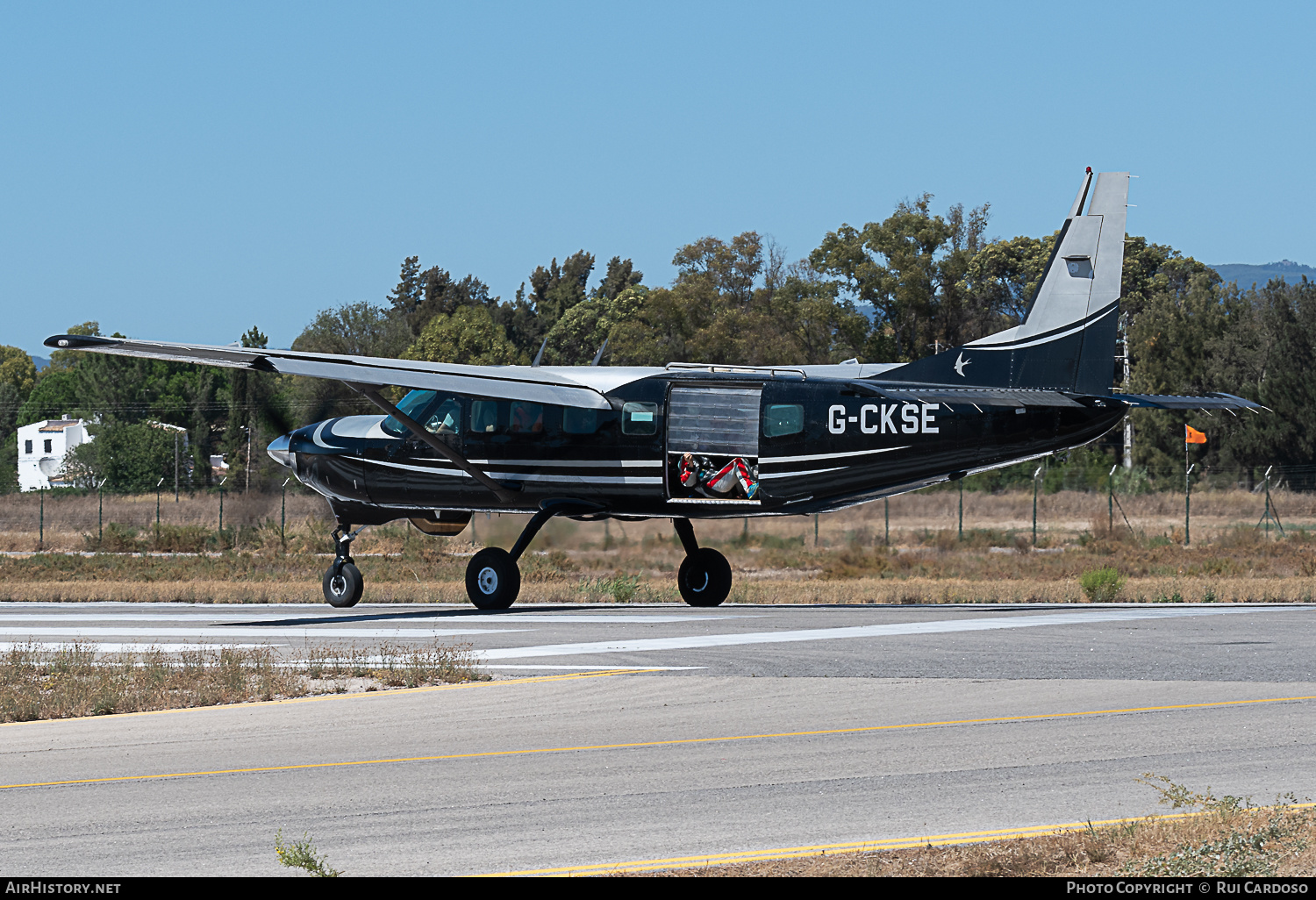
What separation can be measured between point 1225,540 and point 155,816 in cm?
3893

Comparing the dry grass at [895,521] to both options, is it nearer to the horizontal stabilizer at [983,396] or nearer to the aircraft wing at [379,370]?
the aircraft wing at [379,370]

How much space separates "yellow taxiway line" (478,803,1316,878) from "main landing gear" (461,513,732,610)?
1501cm

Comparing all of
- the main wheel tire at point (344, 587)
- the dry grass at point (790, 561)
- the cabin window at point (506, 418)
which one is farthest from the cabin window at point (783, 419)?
the main wheel tire at point (344, 587)

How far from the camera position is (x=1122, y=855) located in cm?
735

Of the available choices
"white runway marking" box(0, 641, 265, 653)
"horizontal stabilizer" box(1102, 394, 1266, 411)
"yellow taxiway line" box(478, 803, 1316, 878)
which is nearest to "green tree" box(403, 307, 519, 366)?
"white runway marking" box(0, 641, 265, 653)

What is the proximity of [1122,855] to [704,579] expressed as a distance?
17.0 m

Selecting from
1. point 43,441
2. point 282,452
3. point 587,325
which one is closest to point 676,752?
point 282,452

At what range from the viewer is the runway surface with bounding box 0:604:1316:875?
8.27 metres

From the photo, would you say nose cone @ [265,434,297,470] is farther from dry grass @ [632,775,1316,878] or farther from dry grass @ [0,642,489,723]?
dry grass @ [632,775,1316,878]

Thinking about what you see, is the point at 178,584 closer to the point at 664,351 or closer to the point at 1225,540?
the point at 1225,540

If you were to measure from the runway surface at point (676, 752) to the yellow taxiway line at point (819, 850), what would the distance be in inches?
5.0

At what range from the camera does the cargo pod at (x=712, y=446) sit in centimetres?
2191
